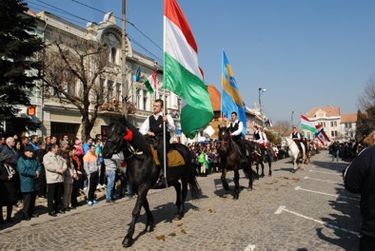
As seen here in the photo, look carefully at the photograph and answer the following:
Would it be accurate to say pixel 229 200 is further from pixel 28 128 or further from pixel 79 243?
pixel 28 128

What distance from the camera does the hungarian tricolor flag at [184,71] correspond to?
8.69 m

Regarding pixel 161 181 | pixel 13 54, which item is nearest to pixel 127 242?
pixel 161 181

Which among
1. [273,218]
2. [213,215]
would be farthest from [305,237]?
[213,215]

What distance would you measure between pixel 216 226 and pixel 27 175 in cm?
508

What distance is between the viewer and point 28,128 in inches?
629

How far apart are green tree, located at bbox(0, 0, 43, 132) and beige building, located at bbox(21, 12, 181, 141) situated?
6558 mm

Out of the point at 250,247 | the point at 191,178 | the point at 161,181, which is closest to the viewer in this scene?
the point at 250,247

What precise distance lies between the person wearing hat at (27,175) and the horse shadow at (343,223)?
7027 millimetres

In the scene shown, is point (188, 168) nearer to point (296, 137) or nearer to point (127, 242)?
point (127, 242)

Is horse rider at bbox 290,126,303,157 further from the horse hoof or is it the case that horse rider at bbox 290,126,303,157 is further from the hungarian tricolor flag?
the horse hoof

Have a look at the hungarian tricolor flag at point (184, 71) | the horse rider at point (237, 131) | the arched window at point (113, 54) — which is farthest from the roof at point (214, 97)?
the hungarian tricolor flag at point (184, 71)

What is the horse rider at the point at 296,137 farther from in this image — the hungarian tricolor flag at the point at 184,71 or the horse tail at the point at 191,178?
the horse tail at the point at 191,178

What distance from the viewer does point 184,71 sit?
30.2ft

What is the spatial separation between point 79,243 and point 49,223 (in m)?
2.49
